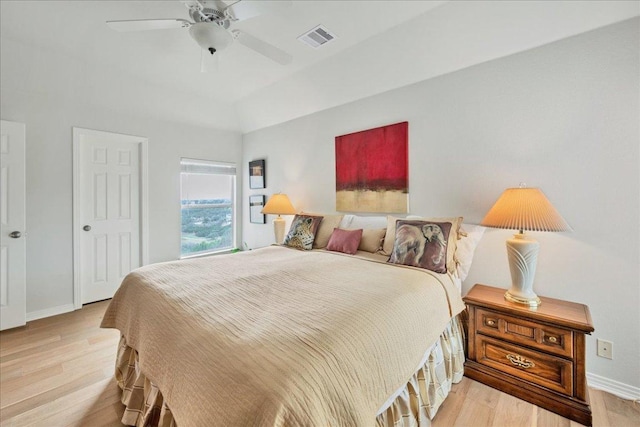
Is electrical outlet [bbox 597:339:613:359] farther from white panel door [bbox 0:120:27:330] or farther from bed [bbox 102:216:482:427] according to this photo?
white panel door [bbox 0:120:27:330]

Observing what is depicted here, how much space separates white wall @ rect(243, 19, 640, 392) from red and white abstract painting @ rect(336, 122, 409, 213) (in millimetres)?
112

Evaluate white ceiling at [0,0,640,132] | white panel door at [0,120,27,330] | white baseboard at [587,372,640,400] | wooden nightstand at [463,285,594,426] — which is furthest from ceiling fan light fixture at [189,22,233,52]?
white baseboard at [587,372,640,400]

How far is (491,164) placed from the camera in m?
2.24

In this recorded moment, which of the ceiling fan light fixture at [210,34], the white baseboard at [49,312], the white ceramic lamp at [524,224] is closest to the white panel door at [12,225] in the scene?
the white baseboard at [49,312]

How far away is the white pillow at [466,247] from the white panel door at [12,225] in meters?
4.20

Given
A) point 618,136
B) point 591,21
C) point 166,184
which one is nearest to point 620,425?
point 618,136

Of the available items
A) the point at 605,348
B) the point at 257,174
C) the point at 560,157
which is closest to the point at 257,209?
the point at 257,174

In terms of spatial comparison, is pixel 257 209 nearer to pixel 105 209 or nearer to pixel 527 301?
pixel 105 209

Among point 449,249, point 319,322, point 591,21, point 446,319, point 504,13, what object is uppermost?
point 504,13

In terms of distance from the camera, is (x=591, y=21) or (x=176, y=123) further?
(x=176, y=123)

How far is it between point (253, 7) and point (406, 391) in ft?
7.76

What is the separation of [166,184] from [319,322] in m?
3.65

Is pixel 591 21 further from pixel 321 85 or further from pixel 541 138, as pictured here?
pixel 321 85

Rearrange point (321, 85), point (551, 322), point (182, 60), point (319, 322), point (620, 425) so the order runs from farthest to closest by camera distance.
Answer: point (321, 85) → point (182, 60) → point (551, 322) → point (620, 425) → point (319, 322)
